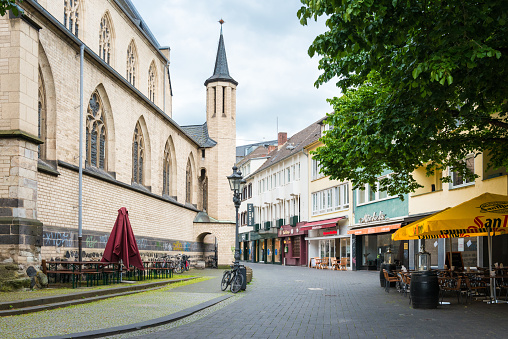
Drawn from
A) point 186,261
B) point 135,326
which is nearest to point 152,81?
point 186,261

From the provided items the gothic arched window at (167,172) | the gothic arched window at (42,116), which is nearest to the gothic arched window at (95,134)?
the gothic arched window at (42,116)

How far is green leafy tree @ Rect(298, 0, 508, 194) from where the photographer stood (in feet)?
28.7

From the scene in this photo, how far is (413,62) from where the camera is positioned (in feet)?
31.3

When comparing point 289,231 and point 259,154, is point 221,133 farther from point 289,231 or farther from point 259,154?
point 259,154

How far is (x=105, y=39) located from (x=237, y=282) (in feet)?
58.9

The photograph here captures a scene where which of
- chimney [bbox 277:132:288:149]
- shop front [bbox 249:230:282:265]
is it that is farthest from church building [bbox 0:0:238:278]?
chimney [bbox 277:132:288:149]

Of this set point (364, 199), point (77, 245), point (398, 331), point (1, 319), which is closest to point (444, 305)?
point (398, 331)

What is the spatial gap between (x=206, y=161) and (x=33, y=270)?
29236mm

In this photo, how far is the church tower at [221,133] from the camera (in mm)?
43312

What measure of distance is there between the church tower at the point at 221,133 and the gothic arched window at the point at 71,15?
19.3 metres

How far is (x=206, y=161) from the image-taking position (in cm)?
4403

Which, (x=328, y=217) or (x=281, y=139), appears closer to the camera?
(x=328, y=217)

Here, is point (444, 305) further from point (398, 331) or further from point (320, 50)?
point (320, 50)

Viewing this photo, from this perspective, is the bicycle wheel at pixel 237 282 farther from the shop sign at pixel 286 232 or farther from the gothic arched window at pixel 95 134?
the shop sign at pixel 286 232
